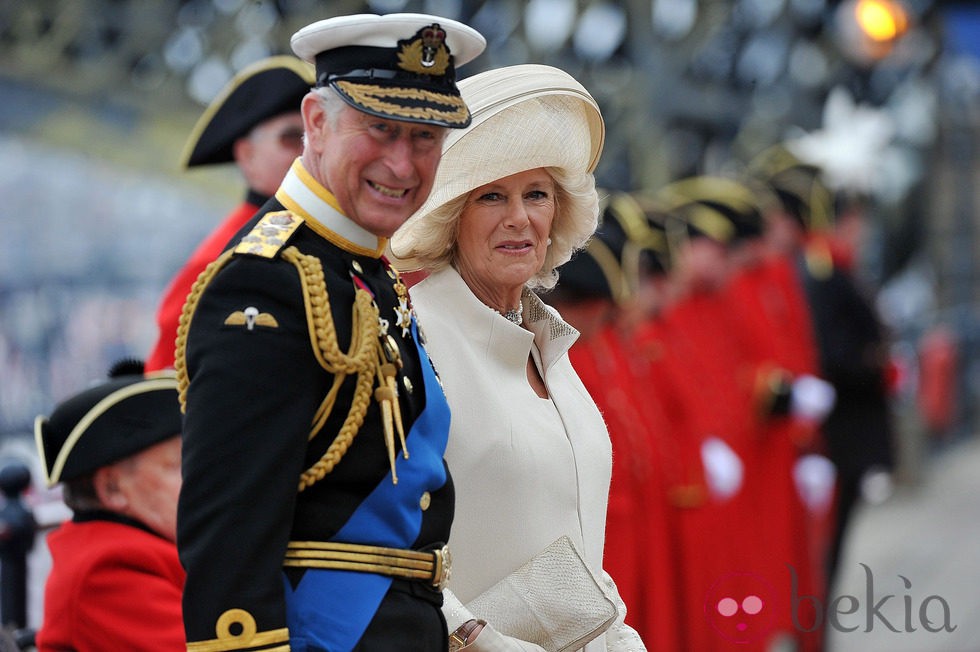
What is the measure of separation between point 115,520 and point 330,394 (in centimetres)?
135

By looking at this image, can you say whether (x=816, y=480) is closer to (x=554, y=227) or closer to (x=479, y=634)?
(x=554, y=227)

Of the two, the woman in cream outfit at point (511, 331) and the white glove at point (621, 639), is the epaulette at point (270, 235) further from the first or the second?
the white glove at point (621, 639)

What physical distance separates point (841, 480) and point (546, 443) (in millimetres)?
5474

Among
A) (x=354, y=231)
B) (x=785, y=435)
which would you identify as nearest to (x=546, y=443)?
(x=354, y=231)

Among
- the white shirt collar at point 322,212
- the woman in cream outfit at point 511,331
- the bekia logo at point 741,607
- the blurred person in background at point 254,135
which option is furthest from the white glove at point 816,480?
the white shirt collar at point 322,212

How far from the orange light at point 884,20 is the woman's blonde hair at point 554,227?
9594 millimetres

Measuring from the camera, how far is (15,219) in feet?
26.7

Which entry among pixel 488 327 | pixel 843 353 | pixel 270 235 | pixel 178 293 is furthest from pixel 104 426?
pixel 843 353

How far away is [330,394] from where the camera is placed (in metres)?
2.34

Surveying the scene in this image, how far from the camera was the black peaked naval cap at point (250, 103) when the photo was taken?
4367 millimetres

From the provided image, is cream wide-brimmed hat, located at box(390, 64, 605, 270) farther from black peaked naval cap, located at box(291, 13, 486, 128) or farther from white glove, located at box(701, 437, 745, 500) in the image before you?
white glove, located at box(701, 437, 745, 500)

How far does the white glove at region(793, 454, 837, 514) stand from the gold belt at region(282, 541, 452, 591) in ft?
18.9

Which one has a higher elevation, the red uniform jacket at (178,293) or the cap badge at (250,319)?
the red uniform jacket at (178,293)

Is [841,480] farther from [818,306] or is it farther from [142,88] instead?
[142,88]
